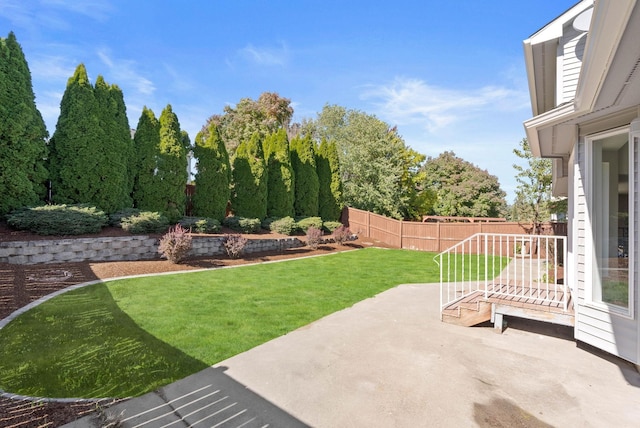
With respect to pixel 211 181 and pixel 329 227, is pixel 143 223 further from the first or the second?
pixel 329 227

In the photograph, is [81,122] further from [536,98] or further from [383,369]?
[536,98]

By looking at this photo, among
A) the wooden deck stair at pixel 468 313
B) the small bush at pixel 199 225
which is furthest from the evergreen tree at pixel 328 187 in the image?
the wooden deck stair at pixel 468 313

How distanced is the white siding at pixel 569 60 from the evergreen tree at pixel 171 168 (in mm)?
11203

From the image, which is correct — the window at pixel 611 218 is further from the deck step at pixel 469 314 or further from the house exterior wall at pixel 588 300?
the deck step at pixel 469 314

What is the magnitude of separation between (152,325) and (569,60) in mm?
7847

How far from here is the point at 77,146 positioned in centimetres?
919

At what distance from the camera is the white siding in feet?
16.9

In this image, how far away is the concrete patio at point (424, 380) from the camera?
2.48 meters

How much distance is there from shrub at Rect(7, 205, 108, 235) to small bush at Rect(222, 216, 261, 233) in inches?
197

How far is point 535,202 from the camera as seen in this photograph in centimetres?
1661

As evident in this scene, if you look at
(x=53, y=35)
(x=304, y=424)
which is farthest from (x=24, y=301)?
(x=53, y=35)

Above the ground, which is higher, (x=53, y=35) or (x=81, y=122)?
(x=53, y=35)

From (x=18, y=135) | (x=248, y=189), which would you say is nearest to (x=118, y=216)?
(x=18, y=135)

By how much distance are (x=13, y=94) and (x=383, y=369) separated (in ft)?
35.1
